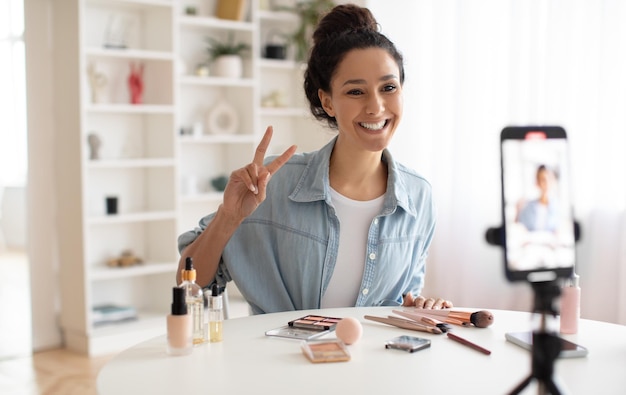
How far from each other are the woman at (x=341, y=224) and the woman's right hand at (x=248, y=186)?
36 millimetres

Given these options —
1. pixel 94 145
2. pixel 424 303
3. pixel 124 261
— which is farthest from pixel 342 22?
pixel 124 261

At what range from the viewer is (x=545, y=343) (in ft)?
2.19

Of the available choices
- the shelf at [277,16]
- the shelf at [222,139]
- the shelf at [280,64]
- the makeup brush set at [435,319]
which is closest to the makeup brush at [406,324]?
the makeup brush set at [435,319]

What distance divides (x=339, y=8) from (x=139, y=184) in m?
2.51

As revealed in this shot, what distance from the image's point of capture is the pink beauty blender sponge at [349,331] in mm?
1387

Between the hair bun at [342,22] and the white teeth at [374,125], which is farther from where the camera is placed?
the hair bun at [342,22]

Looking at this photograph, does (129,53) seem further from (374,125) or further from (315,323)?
(315,323)

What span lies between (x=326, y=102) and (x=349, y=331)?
33.2 inches

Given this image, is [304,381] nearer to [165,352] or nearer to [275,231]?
[165,352]

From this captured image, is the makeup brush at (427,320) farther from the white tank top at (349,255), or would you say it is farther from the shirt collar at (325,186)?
the shirt collar at (325,186)

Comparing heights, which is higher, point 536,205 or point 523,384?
point 536,205

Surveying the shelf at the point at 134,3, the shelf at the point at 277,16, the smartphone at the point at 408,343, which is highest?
the shelf at the point at 277,16

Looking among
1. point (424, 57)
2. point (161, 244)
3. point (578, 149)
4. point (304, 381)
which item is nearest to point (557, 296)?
point (304, 381)

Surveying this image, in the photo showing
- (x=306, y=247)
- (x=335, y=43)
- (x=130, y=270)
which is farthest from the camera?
(x=130, y=270)
